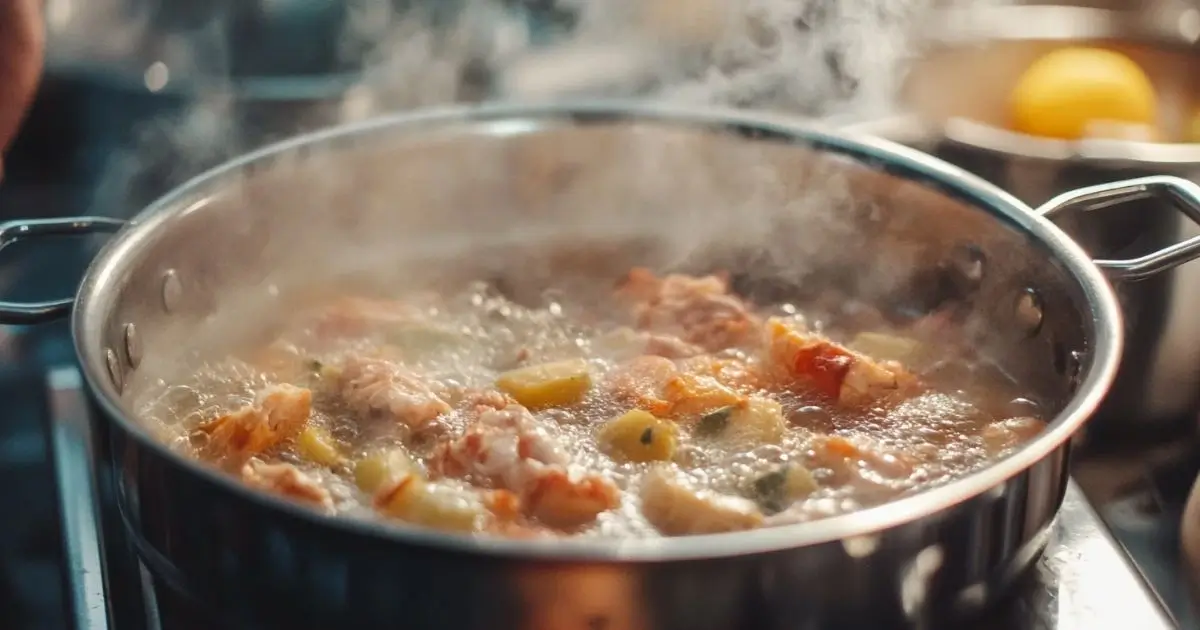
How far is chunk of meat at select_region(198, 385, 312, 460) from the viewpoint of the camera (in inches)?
35.5

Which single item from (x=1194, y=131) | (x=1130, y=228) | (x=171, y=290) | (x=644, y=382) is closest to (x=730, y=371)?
(x=644, y=382)

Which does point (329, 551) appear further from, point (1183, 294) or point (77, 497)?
point (1183, 294)

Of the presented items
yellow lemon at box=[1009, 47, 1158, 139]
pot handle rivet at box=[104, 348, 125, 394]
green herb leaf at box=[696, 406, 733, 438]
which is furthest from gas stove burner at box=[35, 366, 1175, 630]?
yellow lemon at box=[1009, 47, 1158, 139]

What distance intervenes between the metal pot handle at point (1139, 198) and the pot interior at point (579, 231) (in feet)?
0.14

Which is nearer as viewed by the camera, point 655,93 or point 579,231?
point 579,231

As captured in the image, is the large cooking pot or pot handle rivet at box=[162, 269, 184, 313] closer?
the large cooking pot

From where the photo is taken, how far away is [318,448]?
0.92 meters

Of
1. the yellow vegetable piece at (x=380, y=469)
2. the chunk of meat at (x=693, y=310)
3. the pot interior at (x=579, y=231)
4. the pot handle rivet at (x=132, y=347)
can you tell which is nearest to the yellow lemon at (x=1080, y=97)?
the pot interior at (x=579, y=231)

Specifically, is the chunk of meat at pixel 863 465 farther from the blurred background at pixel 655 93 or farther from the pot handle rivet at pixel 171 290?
the pot handle rivet at pixel 171 290

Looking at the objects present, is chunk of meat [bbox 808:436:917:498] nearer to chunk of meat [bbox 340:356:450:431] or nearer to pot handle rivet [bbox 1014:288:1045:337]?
pot handle rivet [bbox 1014:288:1045:337]

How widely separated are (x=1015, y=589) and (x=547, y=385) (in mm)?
417

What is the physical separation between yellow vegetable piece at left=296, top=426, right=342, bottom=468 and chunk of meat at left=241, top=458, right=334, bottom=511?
64 millimetres

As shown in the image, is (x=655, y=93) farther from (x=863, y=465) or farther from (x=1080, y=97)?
(x=863, y=465)

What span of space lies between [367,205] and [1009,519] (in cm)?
81
